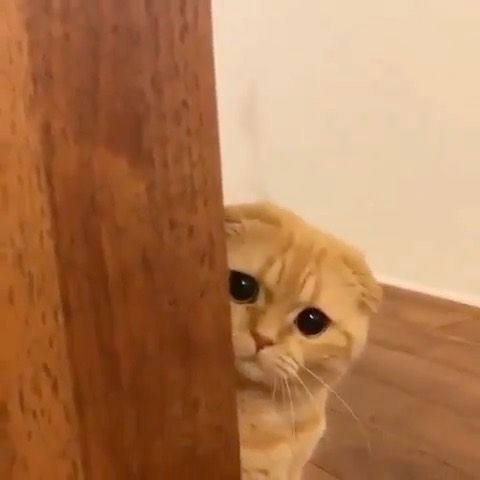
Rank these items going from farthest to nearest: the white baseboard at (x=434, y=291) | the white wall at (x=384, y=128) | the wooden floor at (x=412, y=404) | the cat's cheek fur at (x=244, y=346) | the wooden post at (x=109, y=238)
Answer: the white baseboard at (x=434, y=291) < the white wall at (x=384, y=128) < the wooden floor at (x=412, y=404) < the cat's cheek fur at (x=244, y=346) < the wooden post at (x=109, y=238)

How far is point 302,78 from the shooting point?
1.86m

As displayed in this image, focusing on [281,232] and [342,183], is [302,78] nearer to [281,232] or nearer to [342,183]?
[342,183]

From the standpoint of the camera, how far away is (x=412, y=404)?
1.45 metres

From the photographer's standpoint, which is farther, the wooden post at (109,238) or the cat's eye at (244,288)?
the cat's eye at (244,288)

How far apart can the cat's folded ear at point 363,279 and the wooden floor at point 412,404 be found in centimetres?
38

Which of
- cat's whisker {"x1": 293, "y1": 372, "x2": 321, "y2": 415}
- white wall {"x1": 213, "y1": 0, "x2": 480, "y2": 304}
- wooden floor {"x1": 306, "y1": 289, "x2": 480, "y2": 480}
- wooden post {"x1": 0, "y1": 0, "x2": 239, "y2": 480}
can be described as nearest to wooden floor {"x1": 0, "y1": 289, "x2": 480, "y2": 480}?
wooden floor {"x1": 306, "y1": 289, "x2": 480, "y2": 480}

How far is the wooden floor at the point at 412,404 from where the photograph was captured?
1263mm

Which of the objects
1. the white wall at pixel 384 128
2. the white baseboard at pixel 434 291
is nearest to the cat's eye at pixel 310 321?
the white wall at pixel 384 128

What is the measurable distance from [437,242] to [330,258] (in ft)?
3.38

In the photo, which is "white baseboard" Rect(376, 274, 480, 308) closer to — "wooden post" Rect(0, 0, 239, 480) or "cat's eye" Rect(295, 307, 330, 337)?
"cat's eye" Rect(295, 307, 330, 337)

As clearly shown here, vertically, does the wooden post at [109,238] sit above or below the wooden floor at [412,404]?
above

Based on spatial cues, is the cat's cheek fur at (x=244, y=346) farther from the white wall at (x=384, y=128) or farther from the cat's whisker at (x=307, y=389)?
the white wall at (x=384, y=128)

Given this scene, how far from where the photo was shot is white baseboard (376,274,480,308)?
1879 millimetres

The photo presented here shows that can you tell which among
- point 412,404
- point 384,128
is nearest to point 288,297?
point 412,404
